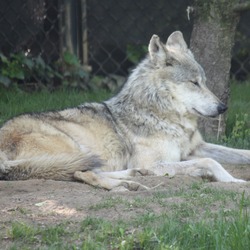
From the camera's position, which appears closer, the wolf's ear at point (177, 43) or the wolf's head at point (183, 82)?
the wolf's head at point (183, 82)

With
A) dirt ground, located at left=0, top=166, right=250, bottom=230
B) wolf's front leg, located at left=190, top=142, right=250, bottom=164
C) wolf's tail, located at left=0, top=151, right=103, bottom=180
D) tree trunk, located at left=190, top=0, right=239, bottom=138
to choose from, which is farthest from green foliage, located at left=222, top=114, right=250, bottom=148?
wolf's tail, located at left=0, top=151, right=103, bottom=180

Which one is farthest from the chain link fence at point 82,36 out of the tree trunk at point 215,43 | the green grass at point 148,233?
the green grass at point 148,233

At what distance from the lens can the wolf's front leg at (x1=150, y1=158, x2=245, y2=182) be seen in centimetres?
607

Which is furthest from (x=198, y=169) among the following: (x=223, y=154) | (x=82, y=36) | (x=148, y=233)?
(x=82, y=36)

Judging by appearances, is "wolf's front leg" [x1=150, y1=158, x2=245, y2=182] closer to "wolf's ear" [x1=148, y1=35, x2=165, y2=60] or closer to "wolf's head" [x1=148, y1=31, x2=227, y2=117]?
"wolf's head" [x1=148, y1=31, x2=227, y2=117]

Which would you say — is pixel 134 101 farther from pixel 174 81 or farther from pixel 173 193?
pixel 173 193

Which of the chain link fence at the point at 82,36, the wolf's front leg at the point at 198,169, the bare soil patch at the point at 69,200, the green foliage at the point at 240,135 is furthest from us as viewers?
the chain link fence at the point at 82,36

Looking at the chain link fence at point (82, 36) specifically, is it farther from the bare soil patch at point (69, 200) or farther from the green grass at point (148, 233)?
the green grass at point (148, 233)

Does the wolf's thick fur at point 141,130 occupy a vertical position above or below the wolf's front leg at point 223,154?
above

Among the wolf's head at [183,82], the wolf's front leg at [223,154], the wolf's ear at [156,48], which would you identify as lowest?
the wolf's front leg at [223,154]

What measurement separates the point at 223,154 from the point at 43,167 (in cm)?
189

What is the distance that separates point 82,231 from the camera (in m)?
4.27

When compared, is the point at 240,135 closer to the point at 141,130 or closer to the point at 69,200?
the point at 141,130

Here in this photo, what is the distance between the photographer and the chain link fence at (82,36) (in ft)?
33.2
